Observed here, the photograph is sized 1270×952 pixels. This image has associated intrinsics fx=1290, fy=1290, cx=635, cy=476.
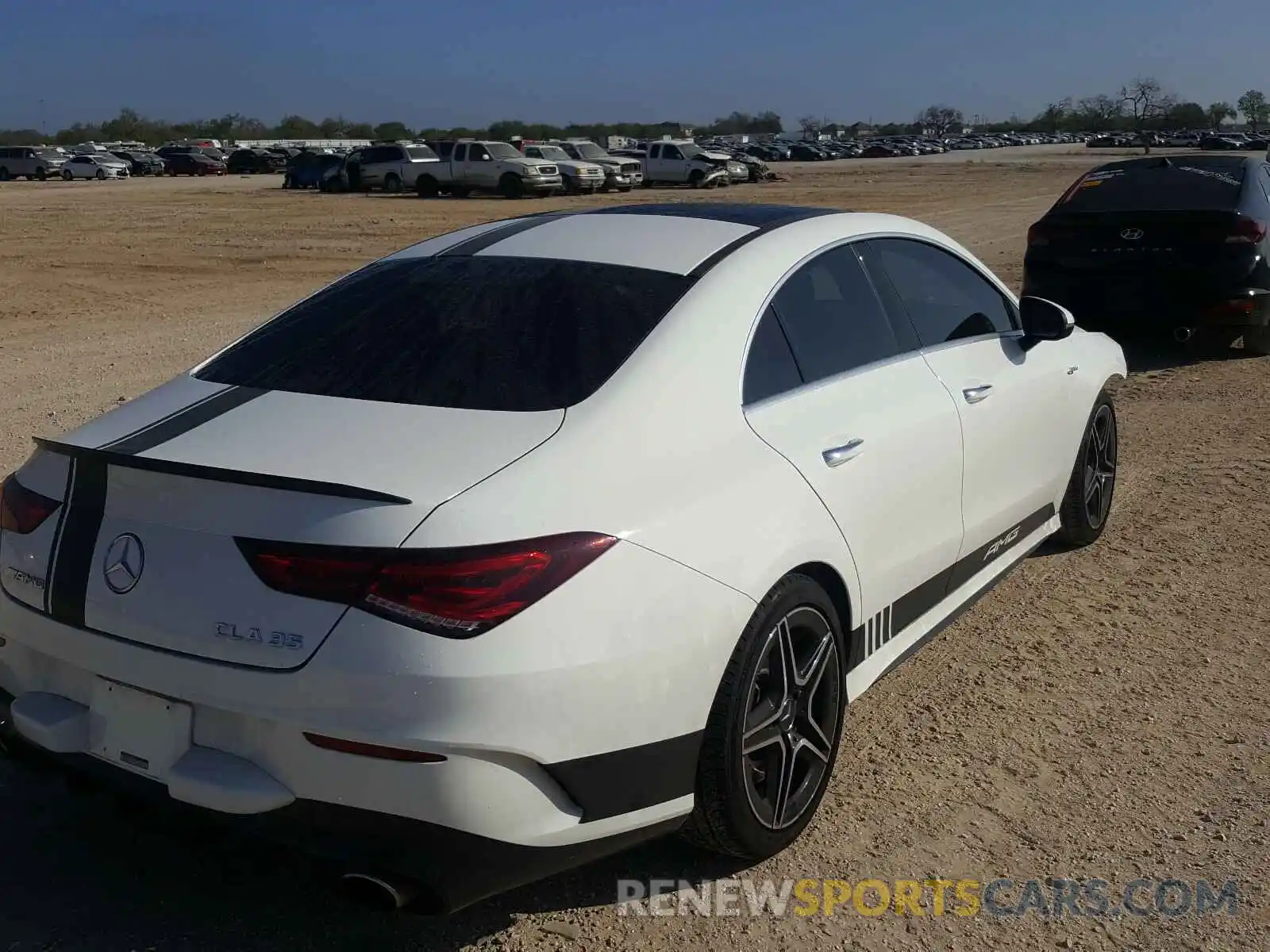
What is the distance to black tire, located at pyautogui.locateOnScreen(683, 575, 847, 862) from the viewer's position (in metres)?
3.03

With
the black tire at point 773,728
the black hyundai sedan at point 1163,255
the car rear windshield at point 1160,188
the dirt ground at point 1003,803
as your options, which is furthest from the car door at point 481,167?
the black tire at point 773,728

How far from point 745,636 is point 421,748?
87 centimetres

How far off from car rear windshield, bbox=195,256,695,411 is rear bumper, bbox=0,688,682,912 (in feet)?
3.28

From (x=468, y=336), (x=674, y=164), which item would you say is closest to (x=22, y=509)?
(x=468, y=336)

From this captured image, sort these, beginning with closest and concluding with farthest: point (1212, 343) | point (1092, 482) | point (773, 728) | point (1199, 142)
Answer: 1. point (773, 728)
2. point (1092, 482)
3. point (1212, 343)
4. point (1199, 142)

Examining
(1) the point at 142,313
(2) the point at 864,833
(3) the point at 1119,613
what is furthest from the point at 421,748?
(1) the point at 142,313

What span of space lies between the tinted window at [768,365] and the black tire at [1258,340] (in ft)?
25.0

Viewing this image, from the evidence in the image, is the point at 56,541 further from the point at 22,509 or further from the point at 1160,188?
Answer: the point at 1160,188

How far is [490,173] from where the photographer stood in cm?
3816

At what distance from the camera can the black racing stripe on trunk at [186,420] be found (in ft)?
9.61

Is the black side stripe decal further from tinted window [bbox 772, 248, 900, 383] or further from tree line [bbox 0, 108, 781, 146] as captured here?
tree line [bbox 0, 108, 781, 146]

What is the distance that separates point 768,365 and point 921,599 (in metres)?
1.02

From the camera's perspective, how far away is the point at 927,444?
395cm

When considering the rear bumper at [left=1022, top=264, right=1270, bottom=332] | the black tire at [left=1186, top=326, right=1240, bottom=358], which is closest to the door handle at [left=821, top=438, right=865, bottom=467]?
the rear bumper at [left=1022, top=264, right=1270, bottom=332]
